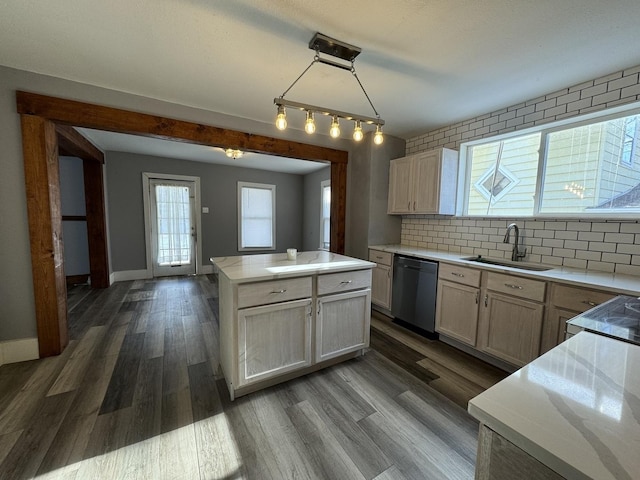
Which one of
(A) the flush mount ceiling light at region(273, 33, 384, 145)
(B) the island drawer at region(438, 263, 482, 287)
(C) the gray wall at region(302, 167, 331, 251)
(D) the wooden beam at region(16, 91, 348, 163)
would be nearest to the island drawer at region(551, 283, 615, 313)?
(B) the island drawer at region(438, 263, 482, 287)

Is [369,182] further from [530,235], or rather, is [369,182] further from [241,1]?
[241,1]

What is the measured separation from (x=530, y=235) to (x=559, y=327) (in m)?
1.01

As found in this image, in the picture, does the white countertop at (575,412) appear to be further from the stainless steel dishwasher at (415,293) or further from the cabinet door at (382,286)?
the cabinet door at (382,286)

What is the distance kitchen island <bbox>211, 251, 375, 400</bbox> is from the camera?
1.80 metres

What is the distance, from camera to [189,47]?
1818mm

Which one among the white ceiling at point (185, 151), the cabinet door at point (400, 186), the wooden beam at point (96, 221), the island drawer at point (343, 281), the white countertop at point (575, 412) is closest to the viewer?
the white countertop at point (575, 412)

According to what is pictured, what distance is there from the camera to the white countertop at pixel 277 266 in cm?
182

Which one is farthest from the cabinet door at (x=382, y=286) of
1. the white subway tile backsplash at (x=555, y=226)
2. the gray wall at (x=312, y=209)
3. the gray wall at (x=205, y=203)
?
the gray wall at (x=205, y=203)

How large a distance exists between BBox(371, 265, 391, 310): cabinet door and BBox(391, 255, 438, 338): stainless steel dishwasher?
8 centimetres

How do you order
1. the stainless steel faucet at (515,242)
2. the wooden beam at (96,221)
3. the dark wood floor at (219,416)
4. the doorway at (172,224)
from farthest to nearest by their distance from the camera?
the doorway at (172,224) → the wooden beam at (96,221) → the stainless steel faucet at (515,242) → the dark wood floor at (219,416)

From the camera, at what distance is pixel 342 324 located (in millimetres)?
2250

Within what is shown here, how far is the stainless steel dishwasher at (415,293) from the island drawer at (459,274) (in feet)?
0.25

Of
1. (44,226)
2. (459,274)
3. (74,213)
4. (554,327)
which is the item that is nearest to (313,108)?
(459,274)

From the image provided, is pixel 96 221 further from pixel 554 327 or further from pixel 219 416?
pixel 554 327
